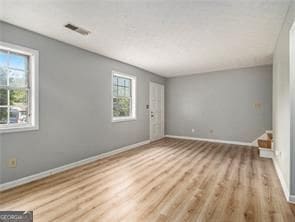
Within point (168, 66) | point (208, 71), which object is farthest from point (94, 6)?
point (208, 71)

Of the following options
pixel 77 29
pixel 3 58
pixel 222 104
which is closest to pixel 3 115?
pixel 3 58

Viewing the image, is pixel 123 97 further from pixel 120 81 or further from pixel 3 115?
pixel 3 115

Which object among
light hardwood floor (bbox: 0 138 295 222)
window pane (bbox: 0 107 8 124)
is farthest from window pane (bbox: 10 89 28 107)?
light hardwood floor (bbox: 0 138 295 222)

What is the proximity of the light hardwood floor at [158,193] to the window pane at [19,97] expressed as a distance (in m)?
1.32

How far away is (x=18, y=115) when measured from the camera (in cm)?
261

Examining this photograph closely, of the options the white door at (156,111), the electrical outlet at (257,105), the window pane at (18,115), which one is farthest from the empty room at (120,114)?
the white door at (156,111)

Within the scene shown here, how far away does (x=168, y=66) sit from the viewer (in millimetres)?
5004

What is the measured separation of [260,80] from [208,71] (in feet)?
5.27

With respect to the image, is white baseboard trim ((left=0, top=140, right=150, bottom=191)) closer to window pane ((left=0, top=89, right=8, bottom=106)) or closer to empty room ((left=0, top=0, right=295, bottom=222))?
empty room ((left=0, top=0, right=295, bottom=222))

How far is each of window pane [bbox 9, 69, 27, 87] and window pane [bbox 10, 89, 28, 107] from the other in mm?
99

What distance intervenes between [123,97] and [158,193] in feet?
10.0

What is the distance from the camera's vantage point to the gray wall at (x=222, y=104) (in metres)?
5.03

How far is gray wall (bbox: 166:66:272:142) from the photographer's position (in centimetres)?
503

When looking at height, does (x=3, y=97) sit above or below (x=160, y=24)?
below
